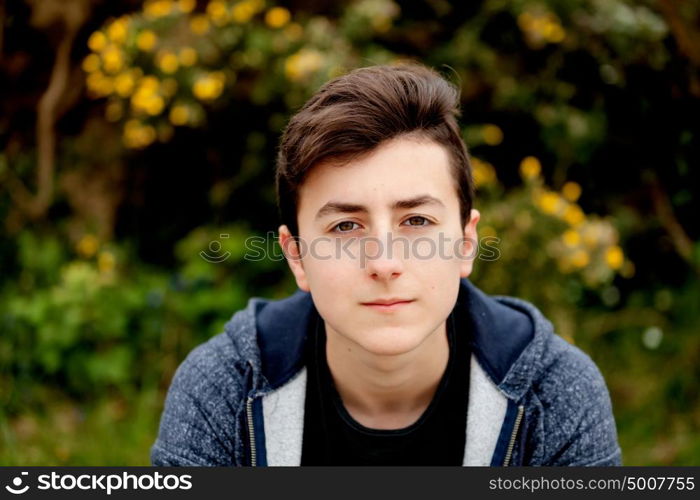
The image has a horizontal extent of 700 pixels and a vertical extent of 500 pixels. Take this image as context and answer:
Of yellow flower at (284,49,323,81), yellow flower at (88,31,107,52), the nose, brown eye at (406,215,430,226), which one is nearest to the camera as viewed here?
the nose

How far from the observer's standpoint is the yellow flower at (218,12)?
3389 mm

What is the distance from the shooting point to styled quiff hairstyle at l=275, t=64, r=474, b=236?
1.90 m

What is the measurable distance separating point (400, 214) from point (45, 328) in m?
2.01

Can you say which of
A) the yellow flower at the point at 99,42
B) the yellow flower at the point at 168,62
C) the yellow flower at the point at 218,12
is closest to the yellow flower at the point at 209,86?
the yellow flower at the point at 168,62

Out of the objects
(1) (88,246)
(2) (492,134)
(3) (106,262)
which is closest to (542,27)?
(2) (492,134)

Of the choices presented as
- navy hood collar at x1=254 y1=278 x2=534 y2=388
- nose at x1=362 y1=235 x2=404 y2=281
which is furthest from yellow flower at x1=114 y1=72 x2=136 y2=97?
nose at x1=362 y1=235 x2=404 y2=281

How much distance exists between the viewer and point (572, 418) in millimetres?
1998

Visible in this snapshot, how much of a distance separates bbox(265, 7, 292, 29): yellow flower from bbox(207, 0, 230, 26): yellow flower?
0.63 ft

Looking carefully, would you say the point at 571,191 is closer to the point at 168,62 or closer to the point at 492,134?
the point at 492,134

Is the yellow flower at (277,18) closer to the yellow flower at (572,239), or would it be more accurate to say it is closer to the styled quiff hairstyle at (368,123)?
the styled quiff hairstyle at (368,123)

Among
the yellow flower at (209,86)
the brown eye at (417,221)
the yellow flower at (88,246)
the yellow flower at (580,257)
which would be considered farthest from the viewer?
the yellow flower at (88,246)

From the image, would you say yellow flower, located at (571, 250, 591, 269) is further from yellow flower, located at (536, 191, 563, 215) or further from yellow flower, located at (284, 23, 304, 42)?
yellow flower, located at (284, 23, 304, 42)

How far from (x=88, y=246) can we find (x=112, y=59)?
94 cm

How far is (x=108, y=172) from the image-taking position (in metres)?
3.92
